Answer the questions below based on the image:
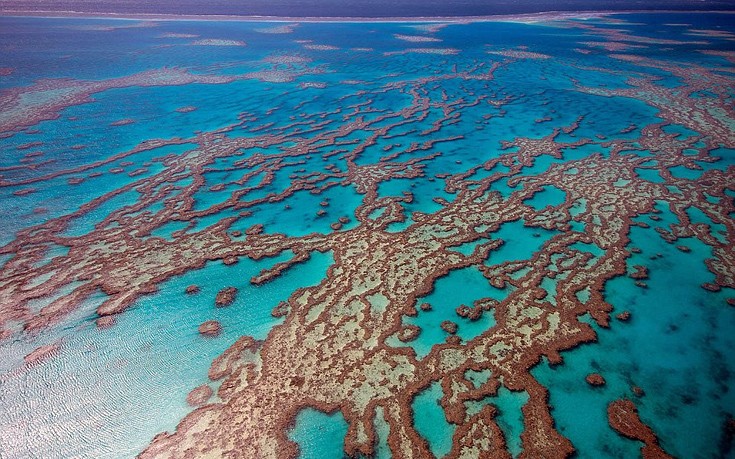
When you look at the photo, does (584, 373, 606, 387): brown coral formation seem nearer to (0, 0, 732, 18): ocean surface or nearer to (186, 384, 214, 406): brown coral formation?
(186, 384, 214, 406): brown coral formation

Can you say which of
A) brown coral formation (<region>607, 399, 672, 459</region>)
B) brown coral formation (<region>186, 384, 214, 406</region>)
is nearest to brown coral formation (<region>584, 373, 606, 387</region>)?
brown coral formation (<region>607, 399, 672, 459</region>)

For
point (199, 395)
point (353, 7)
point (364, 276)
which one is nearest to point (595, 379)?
point (364, 276)

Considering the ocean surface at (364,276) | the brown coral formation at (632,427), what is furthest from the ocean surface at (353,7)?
the brown coral formation at (632,427)

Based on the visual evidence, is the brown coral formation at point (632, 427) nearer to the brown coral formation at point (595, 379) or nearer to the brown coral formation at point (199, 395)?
the brown coral formation at point (595, 379)

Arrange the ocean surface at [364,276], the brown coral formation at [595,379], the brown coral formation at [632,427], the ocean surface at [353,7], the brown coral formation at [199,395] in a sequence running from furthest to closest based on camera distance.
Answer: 1. the ocean surface at [353,7]
2. the brown coral formation at [595,379]
3. the brown coral formation at [199,395]
4. the ocean surface at [364,276]
5. the brown coral formation at [632,427]

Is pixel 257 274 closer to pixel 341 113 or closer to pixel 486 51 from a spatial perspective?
pixel 341 113

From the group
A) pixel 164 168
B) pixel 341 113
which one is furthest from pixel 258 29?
pixel 164 168

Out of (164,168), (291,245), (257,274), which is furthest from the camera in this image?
(164,168)

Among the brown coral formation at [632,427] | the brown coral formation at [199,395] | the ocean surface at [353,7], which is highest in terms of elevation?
the ocean surface at [353,7]
